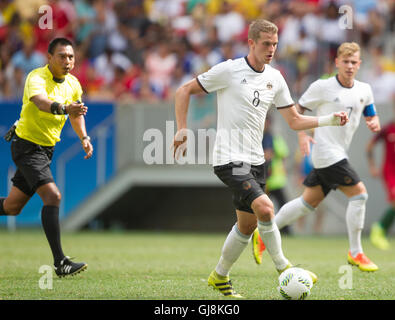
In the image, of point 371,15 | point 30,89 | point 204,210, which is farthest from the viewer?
point 204,210

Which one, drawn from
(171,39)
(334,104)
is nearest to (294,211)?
(334,104)

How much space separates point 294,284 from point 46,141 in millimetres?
3479

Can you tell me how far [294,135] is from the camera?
17.2 m

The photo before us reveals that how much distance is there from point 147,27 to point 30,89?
38.4 ft

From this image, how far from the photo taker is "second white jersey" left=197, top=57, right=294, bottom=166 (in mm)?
7012

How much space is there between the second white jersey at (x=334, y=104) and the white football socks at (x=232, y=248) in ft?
9.29

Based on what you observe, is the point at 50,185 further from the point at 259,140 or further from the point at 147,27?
the point at 147,27

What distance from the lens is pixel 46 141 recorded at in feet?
27.5

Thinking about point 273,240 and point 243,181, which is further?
point 273,240

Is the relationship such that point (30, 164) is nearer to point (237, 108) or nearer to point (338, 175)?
point (237, 108)

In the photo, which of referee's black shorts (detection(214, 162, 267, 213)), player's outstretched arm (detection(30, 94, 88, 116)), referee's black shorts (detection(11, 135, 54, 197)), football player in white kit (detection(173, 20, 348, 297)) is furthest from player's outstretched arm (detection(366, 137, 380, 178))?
player's outstretched arm (detection(30, 94, 88, 116))

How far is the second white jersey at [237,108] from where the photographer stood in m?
7.01

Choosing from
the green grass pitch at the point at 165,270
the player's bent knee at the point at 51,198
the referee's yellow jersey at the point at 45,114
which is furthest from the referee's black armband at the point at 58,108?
the green grass pitch at the point at 165,270
